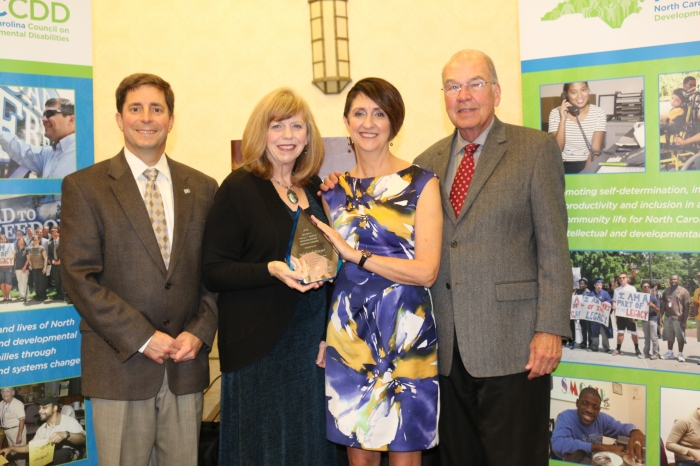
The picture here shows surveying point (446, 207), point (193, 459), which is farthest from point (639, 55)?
point (193, 459)

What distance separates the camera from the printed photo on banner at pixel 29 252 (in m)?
2.91

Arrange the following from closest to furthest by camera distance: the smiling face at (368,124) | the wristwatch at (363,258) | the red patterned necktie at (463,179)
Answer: the wristwatch at (363,258) < the smiling face at (368,124) < the red patterned necktie at (463,179)

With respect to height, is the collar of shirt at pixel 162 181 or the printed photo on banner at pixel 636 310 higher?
the collar of shirt at pixel 162 181

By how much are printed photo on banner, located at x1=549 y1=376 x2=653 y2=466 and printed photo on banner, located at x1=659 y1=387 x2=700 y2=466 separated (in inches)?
3.5

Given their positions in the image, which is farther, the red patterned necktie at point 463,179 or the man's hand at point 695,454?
the man's hand at point 695,454

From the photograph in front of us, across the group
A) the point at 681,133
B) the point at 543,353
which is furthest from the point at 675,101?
the point at 543,353

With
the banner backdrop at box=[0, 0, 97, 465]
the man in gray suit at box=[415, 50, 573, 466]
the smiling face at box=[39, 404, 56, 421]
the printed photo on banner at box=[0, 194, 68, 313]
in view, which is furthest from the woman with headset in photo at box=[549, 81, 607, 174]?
the smiling face at box=[39, 404, 56, 421]

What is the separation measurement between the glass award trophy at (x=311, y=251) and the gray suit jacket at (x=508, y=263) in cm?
52

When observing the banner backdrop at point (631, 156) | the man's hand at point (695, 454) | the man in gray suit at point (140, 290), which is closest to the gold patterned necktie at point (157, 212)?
the man in gray suit at point (140, 290)

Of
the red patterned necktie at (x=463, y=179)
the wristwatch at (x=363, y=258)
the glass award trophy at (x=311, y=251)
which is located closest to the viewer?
the glass award trophy at (x=311, y=251)

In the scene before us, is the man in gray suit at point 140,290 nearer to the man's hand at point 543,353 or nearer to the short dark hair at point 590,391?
the man's hand at point 543,353

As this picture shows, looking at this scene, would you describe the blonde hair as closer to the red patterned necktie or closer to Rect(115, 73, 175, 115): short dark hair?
Rect(115, 73, 175, 115): short dark hair

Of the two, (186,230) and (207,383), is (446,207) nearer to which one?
(186,230)

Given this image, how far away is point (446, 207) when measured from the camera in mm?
2600
